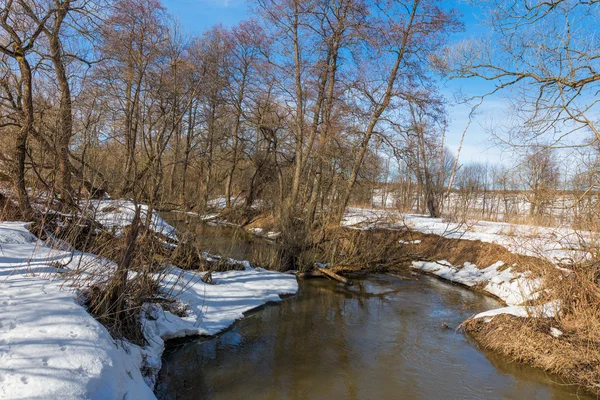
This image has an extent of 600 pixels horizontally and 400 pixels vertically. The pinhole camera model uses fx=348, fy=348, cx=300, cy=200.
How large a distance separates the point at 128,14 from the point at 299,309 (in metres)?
11.0

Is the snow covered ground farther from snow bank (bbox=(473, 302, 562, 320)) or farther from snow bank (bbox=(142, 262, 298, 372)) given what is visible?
snow bank (bbox=(473, 302, 562, 320))

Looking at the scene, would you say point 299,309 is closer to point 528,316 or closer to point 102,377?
point 528,316

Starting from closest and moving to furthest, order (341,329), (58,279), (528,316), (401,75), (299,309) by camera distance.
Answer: (58,279), (528,316), (341,329), (299,309), (401,75)

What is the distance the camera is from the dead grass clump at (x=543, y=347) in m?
5.23

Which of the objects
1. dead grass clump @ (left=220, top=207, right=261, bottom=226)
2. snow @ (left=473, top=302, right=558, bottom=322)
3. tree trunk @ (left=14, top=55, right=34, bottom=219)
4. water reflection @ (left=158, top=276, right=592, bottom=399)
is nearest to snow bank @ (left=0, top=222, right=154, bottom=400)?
water reflection @ (left=158, top=276, right=592, bottom=399)

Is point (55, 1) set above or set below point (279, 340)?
above

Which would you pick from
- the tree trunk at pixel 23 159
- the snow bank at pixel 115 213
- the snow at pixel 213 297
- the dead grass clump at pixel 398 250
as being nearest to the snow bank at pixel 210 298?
the snow at pixel 213 297

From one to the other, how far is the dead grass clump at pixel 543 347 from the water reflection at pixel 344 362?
24 centimetres

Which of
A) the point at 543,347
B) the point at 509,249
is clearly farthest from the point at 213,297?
the point at 509,249

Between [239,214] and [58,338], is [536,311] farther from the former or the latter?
[239,214]

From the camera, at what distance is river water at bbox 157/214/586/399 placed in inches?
187

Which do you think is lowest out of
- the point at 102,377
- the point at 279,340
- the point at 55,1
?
the point at 279,340

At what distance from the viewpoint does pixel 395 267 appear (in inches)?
472

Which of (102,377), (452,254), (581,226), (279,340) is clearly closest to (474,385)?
(279,340)
